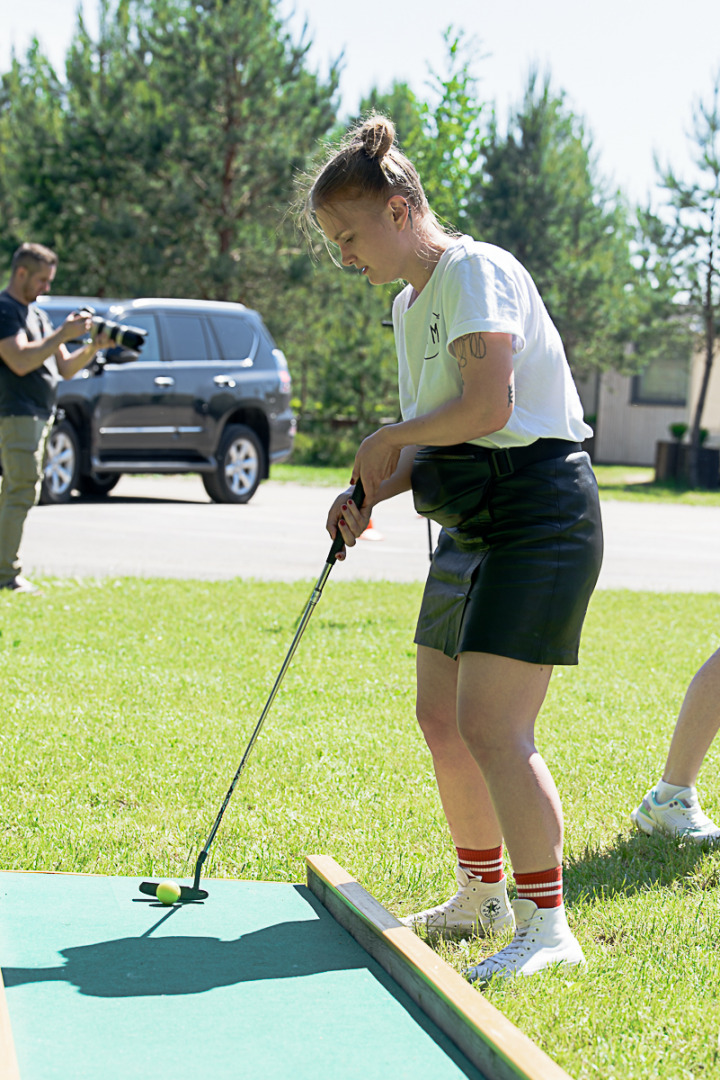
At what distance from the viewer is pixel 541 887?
2572 mm

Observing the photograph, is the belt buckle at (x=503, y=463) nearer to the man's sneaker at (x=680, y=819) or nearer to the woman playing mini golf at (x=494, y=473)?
the woman playing mini golf at (x=494, y=473)

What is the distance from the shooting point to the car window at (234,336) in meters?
14.4

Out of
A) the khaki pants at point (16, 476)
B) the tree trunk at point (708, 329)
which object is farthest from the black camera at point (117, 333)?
the tree trunk at point (708, 329)

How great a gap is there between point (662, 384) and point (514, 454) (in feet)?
103

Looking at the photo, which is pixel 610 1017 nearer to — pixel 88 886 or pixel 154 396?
pixel 88 886

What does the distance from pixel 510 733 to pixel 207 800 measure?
60.9 inches

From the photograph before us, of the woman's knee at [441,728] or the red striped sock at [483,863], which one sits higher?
the woman's knee at [441,728]

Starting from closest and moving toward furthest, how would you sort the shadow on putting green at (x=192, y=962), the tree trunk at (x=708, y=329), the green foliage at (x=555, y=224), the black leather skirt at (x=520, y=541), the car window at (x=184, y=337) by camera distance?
1. the shadow on putting green at (x=192, y=962)
2. the black leather skirt at (x=520, y=541)
3. the car window at (x=184, y=337)
4. the tree trunk at (x=708, y=329)
5. the green foliage at (x=555, y=224)

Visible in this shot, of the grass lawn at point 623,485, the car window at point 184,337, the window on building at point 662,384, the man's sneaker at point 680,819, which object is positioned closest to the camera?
the man's sneaker at point 680,819

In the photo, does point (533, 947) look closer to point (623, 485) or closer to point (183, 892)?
point (183, 892)

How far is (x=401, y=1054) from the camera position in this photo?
2.15m

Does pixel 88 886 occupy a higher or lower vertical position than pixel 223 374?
lower

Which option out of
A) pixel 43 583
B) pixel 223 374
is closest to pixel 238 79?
pixel 223 374

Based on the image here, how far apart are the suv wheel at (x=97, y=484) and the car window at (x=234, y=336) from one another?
1994 mm
